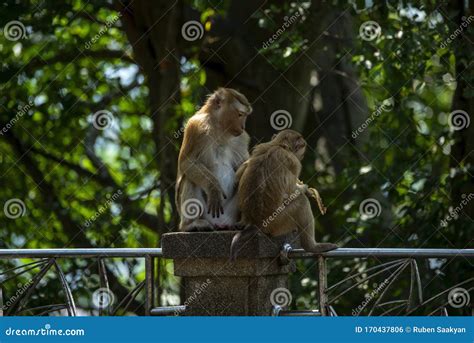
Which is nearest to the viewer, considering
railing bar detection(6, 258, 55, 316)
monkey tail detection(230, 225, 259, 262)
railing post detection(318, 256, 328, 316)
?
monkey tail detection(230, 225, 259, 262)

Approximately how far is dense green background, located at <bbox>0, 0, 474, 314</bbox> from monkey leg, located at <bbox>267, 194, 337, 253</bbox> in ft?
9.51

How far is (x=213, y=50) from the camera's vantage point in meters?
11.9

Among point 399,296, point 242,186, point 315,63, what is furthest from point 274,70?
point 242,186

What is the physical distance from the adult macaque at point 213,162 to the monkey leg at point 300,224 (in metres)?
0.65

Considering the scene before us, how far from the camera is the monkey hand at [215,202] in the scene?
24.7 feet

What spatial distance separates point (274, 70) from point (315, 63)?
0.56m

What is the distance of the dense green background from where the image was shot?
9969 mm

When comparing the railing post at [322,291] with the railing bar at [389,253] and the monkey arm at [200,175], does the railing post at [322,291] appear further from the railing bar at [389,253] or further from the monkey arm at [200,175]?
the monkey arm at [200,175]

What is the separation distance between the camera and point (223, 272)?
20.8 feet

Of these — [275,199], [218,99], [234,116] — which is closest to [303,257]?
[275,199]

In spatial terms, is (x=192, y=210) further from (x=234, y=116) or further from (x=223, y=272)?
(x=223, y=272)

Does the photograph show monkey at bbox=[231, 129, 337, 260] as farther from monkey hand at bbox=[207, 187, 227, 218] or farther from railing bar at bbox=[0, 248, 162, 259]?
railing bar at bbox=[0, 248, 162, 259]

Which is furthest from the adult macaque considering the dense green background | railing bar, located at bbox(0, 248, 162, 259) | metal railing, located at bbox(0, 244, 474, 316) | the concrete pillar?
the dense green background

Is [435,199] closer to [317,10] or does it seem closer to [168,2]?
[317,10]
